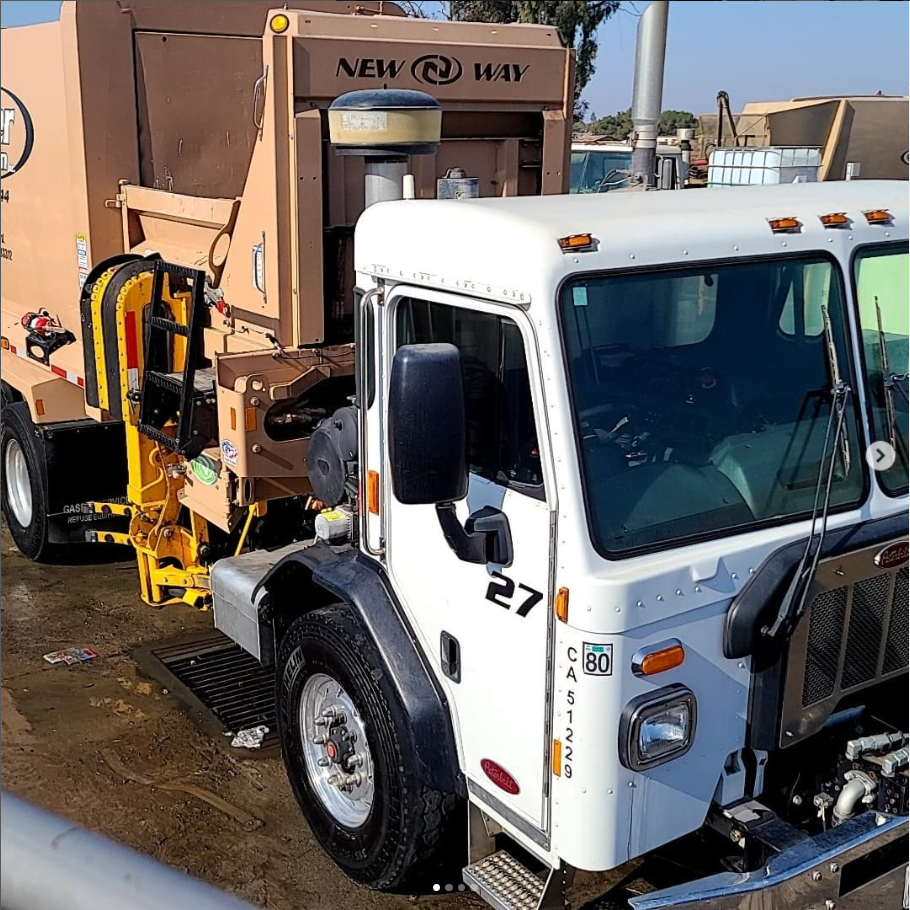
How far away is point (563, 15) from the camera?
2522 cm

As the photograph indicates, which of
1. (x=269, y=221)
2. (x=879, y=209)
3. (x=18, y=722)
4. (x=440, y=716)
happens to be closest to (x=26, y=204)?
(x=269, y=221)

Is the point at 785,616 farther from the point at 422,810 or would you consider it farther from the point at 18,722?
the point at 18,722

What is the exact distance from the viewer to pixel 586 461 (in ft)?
A: 8.50

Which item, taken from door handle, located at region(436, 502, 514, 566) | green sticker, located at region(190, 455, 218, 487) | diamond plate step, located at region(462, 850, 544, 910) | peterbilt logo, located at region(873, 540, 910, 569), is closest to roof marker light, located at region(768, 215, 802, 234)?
peterbilt logo, located at region(873, 540, 910, 569)

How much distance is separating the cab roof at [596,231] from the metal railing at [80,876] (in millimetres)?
1938

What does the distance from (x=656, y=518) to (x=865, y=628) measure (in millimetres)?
733

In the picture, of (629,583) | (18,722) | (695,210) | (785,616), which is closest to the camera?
(629,583)

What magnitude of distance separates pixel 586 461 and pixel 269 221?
7.48 feet

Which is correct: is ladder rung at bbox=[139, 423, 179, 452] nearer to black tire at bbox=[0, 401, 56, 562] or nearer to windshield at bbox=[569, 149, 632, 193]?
black tire at bbox=[0, 401, 56, 562]

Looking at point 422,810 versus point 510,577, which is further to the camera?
point 422,810

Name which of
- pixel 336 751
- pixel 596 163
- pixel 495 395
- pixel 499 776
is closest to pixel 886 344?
pixel 495 395

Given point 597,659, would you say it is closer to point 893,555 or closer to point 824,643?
point 824,643

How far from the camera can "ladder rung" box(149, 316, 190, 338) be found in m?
4.89

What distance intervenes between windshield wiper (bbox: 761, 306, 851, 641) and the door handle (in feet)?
2.25
